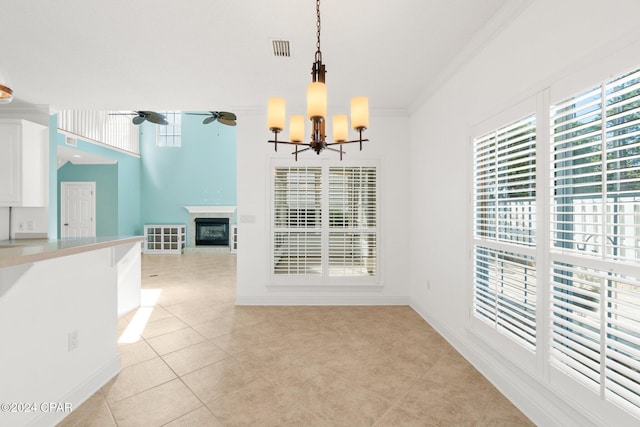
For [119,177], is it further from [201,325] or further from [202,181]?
[201,325]

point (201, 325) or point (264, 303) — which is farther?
point (264, 303)

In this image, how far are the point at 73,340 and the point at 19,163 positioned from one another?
2.87 metres

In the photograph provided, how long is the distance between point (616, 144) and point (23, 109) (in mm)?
5876

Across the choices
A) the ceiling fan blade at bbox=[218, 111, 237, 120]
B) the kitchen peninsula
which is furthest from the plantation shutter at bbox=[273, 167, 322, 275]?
the kitchen peninsula

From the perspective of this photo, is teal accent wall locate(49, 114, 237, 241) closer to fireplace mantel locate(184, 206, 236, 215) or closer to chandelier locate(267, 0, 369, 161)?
fireplace mantel locate(184, 206, 236, 215)

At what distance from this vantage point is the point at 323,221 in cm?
385

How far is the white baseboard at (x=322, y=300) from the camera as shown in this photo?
3.88 m

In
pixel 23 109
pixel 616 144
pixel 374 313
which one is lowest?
pixel 374 313

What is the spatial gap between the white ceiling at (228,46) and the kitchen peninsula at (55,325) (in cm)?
134

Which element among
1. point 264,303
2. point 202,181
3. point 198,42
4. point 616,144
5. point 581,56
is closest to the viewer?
point 616,144

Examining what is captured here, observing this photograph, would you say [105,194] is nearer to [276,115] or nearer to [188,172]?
[188,172]

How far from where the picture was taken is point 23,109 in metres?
3.70

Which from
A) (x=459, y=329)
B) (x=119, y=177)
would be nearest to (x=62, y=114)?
(x=119, y=177)

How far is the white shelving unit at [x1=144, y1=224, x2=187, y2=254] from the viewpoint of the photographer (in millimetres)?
8359
